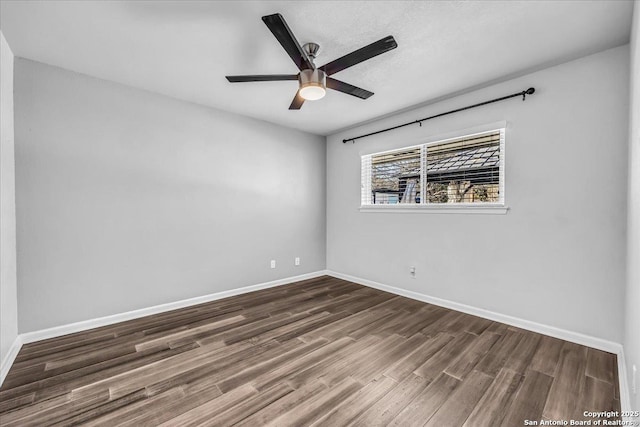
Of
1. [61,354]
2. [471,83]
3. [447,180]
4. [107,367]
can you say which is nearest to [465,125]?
[471,83]

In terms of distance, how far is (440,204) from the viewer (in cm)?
357

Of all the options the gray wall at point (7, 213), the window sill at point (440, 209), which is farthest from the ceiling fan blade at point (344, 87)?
the gray wall at point (7, 213)

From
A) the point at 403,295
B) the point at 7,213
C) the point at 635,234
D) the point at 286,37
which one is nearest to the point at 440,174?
the point at 403,295

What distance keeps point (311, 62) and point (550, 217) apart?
2669 mm

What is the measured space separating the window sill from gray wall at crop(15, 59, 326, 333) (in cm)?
155

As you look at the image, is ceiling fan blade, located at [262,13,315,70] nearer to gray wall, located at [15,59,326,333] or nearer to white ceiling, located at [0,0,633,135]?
white ceiling, located at [0,0,633,135]

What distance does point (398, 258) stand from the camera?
160 inches

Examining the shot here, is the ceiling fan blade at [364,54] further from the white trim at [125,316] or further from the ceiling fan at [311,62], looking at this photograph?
the white trim at [125,316]

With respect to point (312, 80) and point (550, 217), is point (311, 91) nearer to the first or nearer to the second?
point (312, 80)

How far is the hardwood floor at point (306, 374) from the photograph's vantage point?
168 cm

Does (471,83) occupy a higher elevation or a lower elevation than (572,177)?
higher

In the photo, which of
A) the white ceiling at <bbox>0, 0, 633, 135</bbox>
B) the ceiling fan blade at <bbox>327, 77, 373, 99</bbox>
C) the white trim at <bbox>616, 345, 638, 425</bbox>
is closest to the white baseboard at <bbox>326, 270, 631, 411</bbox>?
the white trim at <bbox>616, 345, 638, 425</bbox>

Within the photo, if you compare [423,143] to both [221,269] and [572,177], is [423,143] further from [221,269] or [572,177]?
[221,269]

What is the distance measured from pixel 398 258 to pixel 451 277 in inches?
30.8
